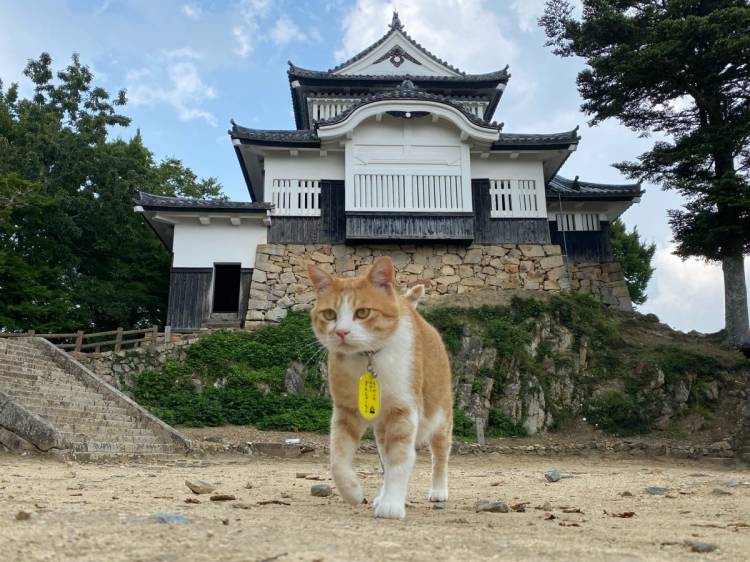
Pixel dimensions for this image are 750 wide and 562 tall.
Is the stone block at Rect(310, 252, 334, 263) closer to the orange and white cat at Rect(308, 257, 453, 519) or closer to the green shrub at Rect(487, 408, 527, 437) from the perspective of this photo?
the green shrub at Rect(487, 408, 527, 437)

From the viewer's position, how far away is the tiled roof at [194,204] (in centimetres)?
1638

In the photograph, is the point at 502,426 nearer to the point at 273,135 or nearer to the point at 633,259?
the point at 273,135

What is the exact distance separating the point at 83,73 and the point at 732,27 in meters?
24.3

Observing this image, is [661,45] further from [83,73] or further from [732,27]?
[83,73]

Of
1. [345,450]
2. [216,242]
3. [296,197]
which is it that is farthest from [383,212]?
[345,450]

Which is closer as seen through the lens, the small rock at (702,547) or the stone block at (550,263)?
the small rock at (702,547)

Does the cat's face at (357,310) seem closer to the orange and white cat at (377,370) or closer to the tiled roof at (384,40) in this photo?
the orange and white cat at (377,370)

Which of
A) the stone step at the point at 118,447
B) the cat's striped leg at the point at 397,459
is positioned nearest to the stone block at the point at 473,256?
the stone step at the point at 118,447

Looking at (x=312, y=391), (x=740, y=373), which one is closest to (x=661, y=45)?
(x=740, y=373)

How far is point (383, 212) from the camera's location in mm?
16766

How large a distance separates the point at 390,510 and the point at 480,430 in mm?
10233

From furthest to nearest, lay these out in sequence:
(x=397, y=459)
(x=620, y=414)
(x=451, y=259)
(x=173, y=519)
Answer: (x=451, y=259) → (x=620, y=414) → (x=397, y=459) → (x=173, y=519)

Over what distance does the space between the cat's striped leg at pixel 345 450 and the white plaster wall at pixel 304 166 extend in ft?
48.8

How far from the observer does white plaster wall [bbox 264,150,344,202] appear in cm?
1755
